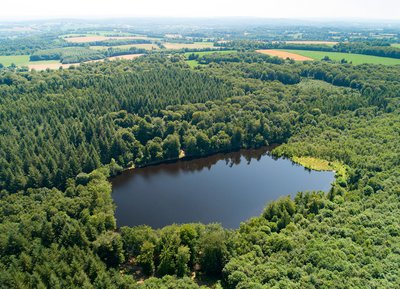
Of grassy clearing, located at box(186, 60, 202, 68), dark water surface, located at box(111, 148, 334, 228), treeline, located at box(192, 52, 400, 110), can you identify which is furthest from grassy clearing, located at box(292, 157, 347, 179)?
grassy clearing, located at box(186, 60, 202, 68)

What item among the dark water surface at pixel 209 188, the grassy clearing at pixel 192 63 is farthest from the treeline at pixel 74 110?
the grassy clearing at pixel 192 63

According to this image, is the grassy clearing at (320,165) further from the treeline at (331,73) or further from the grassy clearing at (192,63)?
the grassy clearing at (192,63)

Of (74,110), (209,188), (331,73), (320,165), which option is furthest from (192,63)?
(209,188)

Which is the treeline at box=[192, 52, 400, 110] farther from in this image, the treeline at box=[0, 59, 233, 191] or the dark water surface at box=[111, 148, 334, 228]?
the dark water surface at box=[111, 148, 334, 228]

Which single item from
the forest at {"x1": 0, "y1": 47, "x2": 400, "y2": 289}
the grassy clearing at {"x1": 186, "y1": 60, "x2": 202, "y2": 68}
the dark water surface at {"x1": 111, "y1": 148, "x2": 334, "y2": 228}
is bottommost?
the dark water surface at {"x1": 111, "y1": 148, "x2": 334, "y2": 228}

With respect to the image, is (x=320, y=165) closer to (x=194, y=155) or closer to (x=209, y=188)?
(x=209, y=188)

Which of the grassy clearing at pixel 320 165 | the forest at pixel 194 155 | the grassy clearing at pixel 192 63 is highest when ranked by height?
the grassy clearing at pixel 192 63
